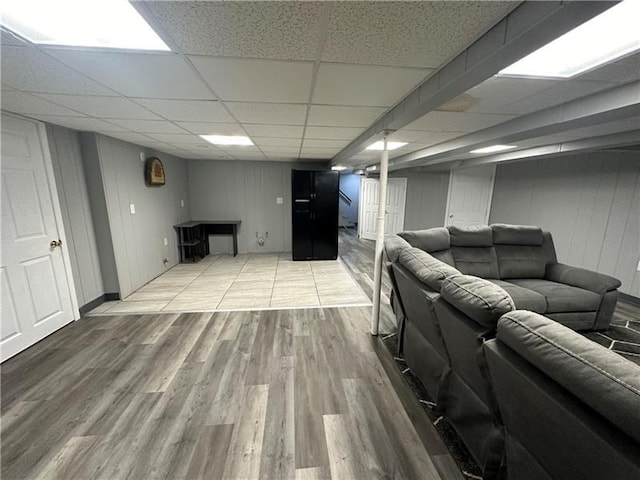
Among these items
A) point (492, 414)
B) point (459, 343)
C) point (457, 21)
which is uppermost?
point (457, 21)

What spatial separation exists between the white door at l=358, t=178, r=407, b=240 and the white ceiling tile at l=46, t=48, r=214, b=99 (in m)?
6.02

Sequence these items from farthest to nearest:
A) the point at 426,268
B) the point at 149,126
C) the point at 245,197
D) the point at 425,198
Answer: the point at 425,198 < the point at 245,197 < the point at 149,126 < the point at 426,268

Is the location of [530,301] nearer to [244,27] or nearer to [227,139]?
[244,27]

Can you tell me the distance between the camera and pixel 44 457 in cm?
136

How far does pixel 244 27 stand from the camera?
1054 millimetres

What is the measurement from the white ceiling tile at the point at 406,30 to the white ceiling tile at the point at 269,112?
2.67ft

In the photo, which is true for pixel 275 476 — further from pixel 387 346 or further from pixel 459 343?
pixel 387 346

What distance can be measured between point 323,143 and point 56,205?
3133 millimetres

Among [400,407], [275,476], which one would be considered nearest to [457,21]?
[400,407]

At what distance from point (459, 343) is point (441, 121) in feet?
6.95

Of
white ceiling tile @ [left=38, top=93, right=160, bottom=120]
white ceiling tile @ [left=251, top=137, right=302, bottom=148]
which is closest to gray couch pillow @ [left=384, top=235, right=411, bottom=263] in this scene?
white ceiling tile @ [left=251, top=137, right=302, bottom=148]

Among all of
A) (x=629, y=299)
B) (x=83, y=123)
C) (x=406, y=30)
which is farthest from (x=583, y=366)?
(x=629, y=299)

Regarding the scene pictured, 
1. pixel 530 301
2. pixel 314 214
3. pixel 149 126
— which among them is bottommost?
pixel 530 301

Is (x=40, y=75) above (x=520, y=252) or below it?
above
